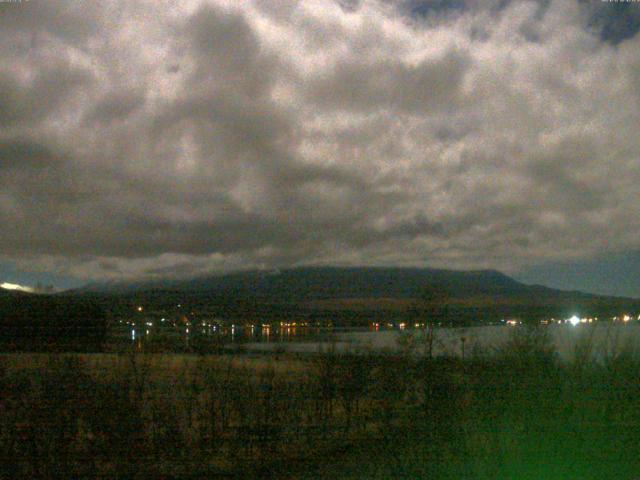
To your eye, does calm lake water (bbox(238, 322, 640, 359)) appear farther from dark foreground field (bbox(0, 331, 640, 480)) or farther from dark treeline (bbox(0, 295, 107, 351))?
dark treeline (bbox(0, 295, 107, 351))

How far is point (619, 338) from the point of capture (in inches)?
291

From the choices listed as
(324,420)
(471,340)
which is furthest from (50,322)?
(471,340)

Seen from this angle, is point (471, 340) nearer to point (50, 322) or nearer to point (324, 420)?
point (324, 420)

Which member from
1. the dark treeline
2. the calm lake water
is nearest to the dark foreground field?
the calm lake water

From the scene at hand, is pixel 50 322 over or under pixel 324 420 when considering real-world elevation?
over

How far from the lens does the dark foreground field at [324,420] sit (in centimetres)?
599

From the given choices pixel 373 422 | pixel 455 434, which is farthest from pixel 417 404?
pixel 455 434

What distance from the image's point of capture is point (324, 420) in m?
7.76

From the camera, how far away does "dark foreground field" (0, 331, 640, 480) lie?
5988 mm

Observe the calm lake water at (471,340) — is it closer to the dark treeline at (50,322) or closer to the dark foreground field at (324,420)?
the dark foreground field at (324,420)

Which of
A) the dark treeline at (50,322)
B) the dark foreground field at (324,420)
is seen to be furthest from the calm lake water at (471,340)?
the dark treeline at (50,322)

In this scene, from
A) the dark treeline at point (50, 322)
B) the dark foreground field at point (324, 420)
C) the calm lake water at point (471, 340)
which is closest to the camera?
the dark foreground field at point (324, 420)

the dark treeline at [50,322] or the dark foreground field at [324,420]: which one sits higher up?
the dark treeline at [50,322]

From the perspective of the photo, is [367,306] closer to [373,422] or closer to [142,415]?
[373,422]
